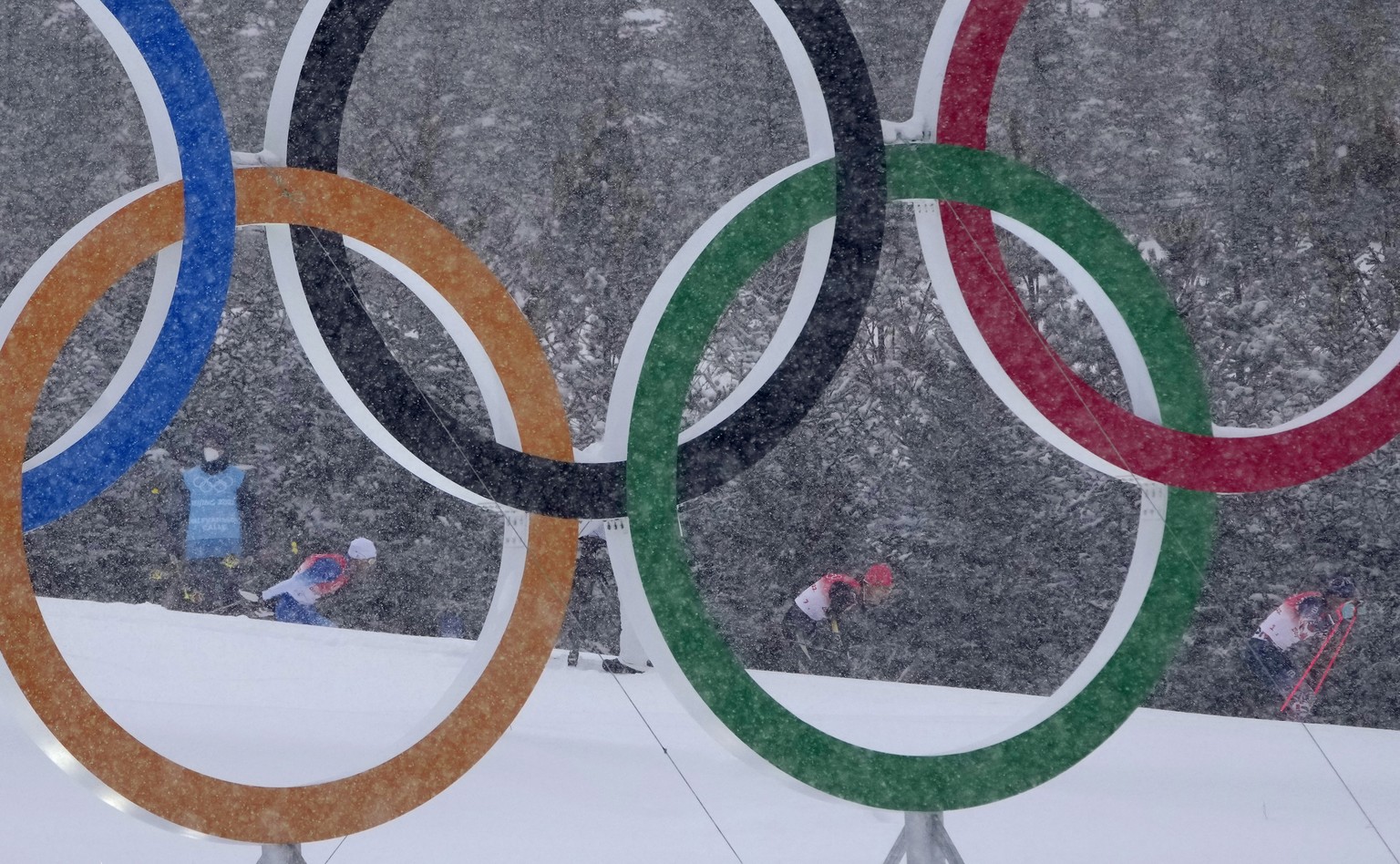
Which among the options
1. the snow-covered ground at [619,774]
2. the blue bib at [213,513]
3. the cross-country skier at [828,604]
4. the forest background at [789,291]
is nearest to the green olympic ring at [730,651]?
the snow-covered ground at [619,774]

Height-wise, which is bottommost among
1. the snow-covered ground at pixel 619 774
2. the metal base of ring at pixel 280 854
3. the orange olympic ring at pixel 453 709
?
the snow-covered ground at pixel 619 774

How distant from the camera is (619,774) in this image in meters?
5.58

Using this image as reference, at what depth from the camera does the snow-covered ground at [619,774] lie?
491cm

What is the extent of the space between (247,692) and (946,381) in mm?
4457

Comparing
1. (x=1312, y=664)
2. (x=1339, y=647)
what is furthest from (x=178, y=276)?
(x=1339, y=647)

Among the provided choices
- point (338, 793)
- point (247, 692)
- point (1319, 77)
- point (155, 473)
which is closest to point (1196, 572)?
point (338, 793)

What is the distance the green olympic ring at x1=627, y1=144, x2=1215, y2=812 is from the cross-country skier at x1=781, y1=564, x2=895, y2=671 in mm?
3808

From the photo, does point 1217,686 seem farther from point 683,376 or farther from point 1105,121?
point 683,376

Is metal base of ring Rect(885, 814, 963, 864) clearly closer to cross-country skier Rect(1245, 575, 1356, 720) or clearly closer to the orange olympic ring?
the orange olympic ring

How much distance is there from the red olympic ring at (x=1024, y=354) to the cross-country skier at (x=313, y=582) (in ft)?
16.9

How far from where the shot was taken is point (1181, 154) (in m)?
7.98

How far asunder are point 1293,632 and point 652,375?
528 cm

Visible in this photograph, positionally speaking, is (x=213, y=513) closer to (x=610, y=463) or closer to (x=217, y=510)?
(x=217, y=510)

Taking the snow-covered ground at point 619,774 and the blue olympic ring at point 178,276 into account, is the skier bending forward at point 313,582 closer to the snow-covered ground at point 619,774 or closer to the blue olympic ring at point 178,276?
the snow-covered ground at point 619,774
